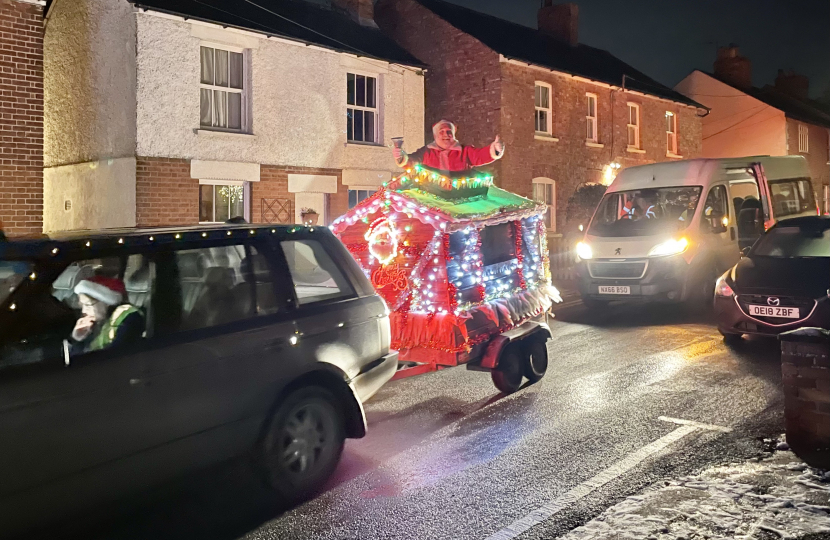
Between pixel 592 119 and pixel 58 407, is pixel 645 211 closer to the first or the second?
pixel 58 407

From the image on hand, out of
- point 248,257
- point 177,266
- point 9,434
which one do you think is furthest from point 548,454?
point 9,434

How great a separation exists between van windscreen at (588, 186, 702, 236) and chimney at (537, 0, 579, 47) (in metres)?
15.8

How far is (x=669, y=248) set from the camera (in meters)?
12.2

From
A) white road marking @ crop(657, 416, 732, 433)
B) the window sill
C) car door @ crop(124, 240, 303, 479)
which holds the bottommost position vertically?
white road marking @ crop(657, 416, 732, 433)

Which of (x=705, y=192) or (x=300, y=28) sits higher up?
(x=300, y=28)

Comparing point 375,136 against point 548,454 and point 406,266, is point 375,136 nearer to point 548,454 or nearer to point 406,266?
point 406,266

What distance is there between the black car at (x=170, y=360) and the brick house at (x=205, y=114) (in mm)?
10300

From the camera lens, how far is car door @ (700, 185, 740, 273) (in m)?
12.7

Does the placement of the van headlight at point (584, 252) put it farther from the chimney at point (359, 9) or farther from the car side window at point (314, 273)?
the chimney at point (359, 9)

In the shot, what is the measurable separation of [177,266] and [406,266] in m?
2.98

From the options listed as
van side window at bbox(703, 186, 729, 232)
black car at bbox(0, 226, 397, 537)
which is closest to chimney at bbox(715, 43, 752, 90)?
van side window at bbox(703, 186, 729, 232)

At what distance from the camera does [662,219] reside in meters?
12.9

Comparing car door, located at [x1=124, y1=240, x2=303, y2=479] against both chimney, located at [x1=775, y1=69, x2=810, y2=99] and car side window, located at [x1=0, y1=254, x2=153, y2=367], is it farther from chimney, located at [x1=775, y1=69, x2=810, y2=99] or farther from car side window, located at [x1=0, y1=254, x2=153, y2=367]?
chimney, located at [x1=775, y1=69, x2=810, y2=99]

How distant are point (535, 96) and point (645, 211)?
10.5m
